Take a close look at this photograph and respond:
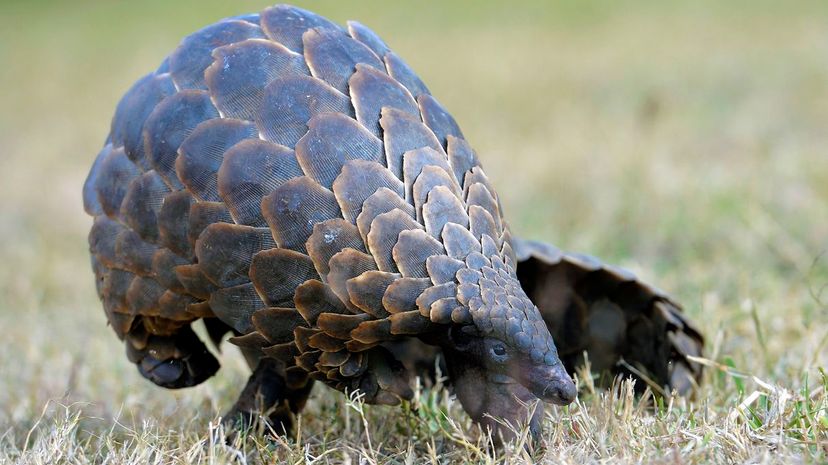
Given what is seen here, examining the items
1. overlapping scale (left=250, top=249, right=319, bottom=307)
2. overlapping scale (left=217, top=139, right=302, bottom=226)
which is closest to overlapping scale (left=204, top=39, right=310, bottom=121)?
overlapping scale (left=217, top=139, right=302, bottom=226)

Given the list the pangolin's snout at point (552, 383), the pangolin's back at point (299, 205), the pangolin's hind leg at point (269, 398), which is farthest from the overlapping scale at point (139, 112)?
the pangolin's snout at point (552, 383)

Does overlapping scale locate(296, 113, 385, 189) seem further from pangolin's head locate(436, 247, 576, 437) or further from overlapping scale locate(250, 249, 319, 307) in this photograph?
pangolin's head locate(436, 247, 576, 437)

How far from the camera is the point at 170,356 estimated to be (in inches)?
117

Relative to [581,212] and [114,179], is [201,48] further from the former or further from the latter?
[581,212]

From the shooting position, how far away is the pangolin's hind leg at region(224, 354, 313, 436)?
3.03 m

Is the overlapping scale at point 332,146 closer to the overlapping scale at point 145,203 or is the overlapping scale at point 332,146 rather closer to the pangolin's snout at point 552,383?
the overlapping scale at point 145,203

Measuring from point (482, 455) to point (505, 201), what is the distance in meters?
4.57

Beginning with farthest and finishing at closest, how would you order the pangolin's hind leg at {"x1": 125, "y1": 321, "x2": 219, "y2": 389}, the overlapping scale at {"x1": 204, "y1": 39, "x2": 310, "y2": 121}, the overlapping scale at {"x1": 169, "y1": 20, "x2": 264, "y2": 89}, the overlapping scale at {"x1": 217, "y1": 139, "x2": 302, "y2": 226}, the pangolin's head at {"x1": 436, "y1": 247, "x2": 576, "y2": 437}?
the pangolin's hind leg at {"x1": 125, "y1": 321, "x2": 219, "y2": 389} → the overlapping scale at {"x1": 169, "y1": 20, "x2": 264, "y2": 89} → the overlapping scale at {"x1": 204, "y1": 39, "x2": 310, "y2": 121} → the overlapping scale at {"x1": 217, "y1": 139, "x2": 302, "y2": 226} → the pangolin's head at {"x1": 436, "y1": 247, "x2": 576, "y2": 437}

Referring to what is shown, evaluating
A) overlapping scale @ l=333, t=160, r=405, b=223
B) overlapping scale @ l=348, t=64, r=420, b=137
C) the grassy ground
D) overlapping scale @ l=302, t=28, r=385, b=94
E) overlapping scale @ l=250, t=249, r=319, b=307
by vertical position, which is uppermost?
overlapping scale @ l=302, t=28, r=385, b=94

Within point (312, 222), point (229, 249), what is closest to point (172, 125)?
point (229, 249)

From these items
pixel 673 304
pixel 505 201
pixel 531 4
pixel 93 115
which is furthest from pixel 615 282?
Result: pixel 531 4

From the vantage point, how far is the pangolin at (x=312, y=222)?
241 cm

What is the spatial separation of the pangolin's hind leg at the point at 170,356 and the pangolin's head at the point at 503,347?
84 centimetres

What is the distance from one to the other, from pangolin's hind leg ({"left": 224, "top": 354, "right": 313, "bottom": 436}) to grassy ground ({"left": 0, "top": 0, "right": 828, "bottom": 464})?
0.08 m
